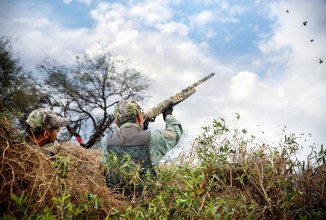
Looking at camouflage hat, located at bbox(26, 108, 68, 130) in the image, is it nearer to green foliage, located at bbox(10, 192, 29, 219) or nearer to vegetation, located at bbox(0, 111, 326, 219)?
vegetation, located at bbox(0, 111, 326, 219)

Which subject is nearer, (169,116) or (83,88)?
(169,116)

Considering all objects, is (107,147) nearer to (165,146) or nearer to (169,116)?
(165,146)

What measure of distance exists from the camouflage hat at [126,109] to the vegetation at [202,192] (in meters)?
1.59

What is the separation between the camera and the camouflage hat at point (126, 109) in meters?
4.39

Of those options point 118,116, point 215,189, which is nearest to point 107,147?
point 118,116

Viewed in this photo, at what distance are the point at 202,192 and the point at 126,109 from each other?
2217 mm

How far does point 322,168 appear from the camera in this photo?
93.3 inches

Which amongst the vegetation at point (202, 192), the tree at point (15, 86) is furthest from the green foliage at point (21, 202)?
the tree at point (15, 86)

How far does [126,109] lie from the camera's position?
444 cm

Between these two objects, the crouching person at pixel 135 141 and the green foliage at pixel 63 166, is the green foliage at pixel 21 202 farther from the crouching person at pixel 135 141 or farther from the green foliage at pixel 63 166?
the crouching person at pixel 135 141

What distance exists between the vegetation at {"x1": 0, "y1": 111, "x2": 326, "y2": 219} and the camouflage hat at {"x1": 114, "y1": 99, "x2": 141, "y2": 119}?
159 cm

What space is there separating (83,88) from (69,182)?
25.3 m

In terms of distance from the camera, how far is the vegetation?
2107 millimetres

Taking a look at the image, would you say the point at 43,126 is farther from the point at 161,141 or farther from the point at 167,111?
the point at 167,111
